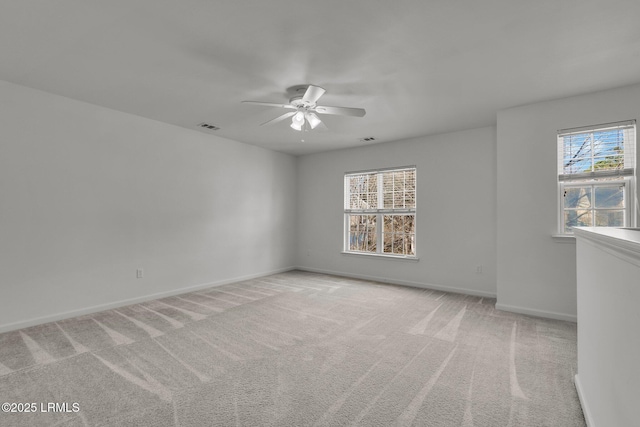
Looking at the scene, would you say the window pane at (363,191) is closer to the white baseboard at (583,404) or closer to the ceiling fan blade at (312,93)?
the ceiling fan blade at (312,93)

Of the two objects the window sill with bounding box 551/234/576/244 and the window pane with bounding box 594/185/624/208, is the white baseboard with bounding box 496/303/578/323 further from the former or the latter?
the window pane with bounding box 594/185/624/208

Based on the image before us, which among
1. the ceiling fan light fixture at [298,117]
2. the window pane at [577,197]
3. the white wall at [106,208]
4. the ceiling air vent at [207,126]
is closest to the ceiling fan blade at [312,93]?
the ceiling fan light fixture at [298,117]

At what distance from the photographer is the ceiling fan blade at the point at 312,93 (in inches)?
110

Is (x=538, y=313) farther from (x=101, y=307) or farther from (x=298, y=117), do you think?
(x=101, y=307)

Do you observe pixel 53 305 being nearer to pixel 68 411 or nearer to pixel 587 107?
pixel 68 411

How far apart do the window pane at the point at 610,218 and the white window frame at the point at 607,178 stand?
0.12 feet

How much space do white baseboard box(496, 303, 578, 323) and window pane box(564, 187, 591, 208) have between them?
1255 mm

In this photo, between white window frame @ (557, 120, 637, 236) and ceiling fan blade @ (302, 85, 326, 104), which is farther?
white window frame @ (557, 120, 637, 236)

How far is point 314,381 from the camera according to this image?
2121 millimetres

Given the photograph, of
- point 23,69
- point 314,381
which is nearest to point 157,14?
point 23,69

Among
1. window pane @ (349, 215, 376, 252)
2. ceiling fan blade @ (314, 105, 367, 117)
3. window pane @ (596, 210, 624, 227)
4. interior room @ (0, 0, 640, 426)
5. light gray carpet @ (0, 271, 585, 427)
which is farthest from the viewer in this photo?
window pane @ (349, 215, 376, 252)

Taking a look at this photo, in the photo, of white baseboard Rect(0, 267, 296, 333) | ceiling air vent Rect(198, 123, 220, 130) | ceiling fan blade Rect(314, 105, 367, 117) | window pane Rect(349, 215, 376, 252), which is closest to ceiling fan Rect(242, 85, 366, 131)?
ceiling fan blade Rect(314, 105, 367, 117)

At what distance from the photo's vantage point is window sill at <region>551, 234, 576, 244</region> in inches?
134

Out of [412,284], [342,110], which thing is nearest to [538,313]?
[412,284]
